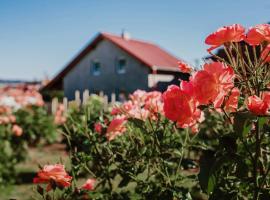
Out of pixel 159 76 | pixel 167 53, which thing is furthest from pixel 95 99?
pixel 167 53

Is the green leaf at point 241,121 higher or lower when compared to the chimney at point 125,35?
lower

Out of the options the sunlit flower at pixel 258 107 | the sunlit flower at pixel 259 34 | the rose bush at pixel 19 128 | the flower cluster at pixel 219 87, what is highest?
the sunlit flower at pixel 259 34

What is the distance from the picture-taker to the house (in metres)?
19.3

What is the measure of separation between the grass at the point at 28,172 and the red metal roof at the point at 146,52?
9972 mm

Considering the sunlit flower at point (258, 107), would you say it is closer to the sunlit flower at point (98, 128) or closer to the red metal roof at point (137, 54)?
the sunlit flower at point (98, 128)

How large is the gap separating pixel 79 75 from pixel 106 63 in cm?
209

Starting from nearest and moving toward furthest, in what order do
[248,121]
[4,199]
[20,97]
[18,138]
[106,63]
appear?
[248,121] → [4,199] → [18,138] → [20,97] → [106,63]

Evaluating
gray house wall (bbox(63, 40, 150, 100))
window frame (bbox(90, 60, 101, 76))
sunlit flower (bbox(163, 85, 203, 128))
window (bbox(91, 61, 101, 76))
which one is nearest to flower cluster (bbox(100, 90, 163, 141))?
sunlit flower (bbox(163, 85, 203, 128))

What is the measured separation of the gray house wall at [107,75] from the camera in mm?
19759

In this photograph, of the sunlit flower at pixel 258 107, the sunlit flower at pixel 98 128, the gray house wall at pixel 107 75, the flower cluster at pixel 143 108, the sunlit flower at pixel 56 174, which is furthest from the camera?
the gray house wall at pixel 107 75

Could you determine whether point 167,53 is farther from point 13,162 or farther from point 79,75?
point 13,162

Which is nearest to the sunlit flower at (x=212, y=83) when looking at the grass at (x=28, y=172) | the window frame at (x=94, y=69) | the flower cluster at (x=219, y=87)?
the flower cluster at (x=219, y=87)

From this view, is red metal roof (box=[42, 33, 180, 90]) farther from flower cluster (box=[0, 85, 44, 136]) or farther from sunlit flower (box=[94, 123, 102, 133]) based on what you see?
sunlit flower (box=[94, 123, 102, 133])

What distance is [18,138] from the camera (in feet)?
20.7
